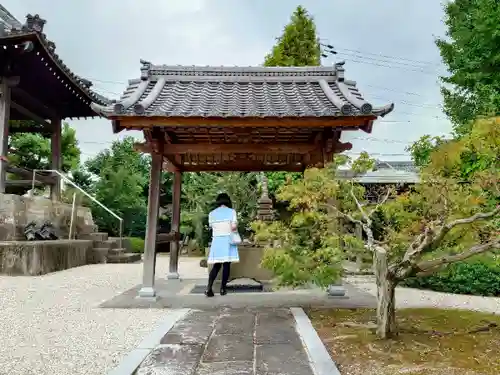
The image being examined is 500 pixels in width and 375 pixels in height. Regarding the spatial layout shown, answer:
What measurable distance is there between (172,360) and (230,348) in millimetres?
514

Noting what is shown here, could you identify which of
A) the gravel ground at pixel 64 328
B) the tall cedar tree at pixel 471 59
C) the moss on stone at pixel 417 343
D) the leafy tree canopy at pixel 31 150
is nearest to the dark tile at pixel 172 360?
the gravel ground at pixel 64 328

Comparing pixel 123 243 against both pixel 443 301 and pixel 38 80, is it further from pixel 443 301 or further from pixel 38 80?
pixel 443 301

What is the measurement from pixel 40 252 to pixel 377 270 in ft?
23.9

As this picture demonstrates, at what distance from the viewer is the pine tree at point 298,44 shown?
57.0 feet

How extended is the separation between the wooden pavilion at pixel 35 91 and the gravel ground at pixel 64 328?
3977 mm

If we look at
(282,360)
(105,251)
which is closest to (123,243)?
(105,251)

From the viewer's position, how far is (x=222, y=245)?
6246mm

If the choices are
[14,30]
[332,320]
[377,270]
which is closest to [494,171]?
[377,270]

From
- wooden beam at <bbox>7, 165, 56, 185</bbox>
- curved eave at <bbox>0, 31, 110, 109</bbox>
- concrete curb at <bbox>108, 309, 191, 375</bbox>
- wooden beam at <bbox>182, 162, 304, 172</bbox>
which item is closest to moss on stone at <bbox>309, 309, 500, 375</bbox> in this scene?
concrete curb at <bbox>108, 309, 191, 375</bbox>

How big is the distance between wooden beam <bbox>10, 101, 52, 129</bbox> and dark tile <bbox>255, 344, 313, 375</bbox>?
9.51 metres

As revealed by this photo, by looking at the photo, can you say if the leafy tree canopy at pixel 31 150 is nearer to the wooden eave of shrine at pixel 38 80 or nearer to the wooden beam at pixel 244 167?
the wooden eave of shrine at pixel 38 80

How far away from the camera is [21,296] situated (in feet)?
21.5

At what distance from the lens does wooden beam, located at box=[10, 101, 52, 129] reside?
35.2 feet

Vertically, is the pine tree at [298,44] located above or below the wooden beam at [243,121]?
above
